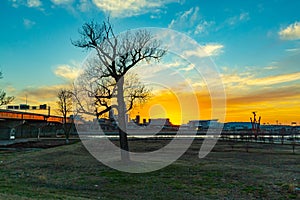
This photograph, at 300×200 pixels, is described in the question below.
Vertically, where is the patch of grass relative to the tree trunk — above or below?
below

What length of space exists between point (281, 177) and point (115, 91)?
42.3ft

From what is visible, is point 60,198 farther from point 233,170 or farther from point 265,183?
point 233,170

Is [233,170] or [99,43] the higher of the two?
[99,43]

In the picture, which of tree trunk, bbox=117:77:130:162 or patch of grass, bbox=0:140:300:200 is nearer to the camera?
patch of grass, bbox=0:140:300:200

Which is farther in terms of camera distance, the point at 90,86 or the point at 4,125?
the point at 4,125

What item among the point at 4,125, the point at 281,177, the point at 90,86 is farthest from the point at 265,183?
the point at 4,125

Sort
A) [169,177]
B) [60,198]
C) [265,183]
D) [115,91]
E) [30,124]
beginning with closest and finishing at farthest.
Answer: [60,198] < [265,183] < [169,177] < [115,91] < [30,124]

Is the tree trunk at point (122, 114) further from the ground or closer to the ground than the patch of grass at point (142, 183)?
further from the ground

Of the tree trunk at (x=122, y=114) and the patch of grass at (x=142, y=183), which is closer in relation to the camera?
the patch of grass at (x=142, y=183)

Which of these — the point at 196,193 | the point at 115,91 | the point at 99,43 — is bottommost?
the point at 196,193

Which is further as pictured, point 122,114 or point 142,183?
point 122,114

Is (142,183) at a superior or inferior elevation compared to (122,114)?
inferior

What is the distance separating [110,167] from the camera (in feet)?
68.8

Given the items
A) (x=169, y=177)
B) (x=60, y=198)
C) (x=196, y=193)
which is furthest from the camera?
(x=169, y=177)
